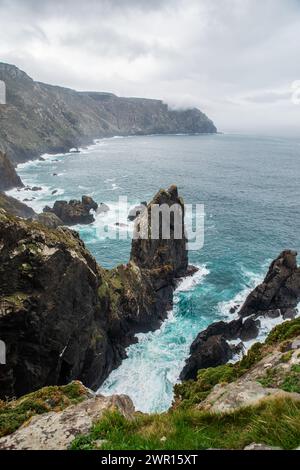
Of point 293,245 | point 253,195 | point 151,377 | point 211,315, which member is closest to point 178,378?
point 151,377

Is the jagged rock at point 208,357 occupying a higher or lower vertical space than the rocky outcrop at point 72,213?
lower

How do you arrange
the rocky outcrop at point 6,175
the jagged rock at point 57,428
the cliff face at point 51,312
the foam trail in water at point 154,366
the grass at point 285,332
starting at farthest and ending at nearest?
the rocky outcrop at point 6,175 → the foam trail in water at point 154,366 → the cliff face at point 51,312 → the grass at point 285,332 → the jagged rock at point 57,428

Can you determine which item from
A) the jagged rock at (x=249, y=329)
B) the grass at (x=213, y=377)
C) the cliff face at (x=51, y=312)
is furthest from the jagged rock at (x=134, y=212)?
the grass at (x=213, y=377)

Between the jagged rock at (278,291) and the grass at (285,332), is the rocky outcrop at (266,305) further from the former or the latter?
the grass at (285,332)

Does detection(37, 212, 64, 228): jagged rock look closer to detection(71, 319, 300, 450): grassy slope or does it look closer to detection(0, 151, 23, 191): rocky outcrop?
detection(0, 151, 23, 191): rocky outcrop

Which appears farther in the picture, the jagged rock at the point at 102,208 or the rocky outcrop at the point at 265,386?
the jagged rock at the point at 102,208
